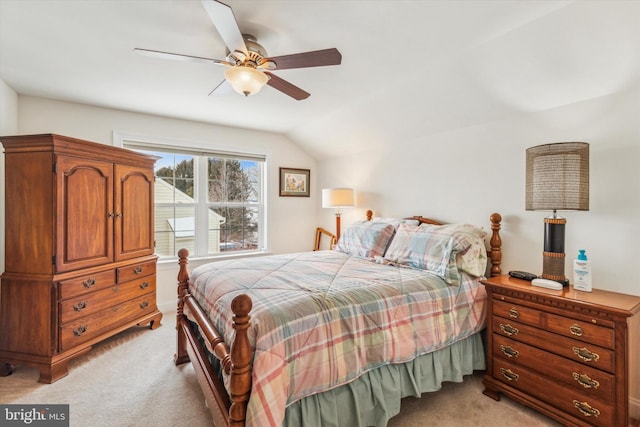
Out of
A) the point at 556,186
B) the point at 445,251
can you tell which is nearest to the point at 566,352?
the point at 445,251

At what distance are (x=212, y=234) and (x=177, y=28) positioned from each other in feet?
8.60

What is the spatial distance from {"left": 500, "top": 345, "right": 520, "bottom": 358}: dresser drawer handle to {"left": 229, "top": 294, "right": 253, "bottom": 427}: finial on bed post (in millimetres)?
1689

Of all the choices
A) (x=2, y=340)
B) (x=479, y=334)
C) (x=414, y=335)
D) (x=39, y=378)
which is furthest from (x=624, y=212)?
(x=2, y=340)

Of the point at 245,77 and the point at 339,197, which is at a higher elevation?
the point at 245,77

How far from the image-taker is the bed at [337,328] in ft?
4.07

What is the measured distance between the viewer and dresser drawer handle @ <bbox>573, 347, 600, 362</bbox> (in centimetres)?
153

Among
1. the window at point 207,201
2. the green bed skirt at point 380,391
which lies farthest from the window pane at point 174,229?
the green bed skirt at point 380,391

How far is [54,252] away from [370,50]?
9.10ft

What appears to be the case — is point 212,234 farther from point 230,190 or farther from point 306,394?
point 306,394

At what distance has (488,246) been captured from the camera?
2484 mm

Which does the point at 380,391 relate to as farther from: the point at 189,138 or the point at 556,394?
the point at 189,138

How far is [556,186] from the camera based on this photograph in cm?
180

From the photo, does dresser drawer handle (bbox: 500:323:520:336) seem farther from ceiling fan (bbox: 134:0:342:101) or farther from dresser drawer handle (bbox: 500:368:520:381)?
ceiling fan (bbox: 134:0:342:101)

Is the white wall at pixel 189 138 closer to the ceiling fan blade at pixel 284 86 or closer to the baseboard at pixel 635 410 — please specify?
the ceiling fan blade at pixel 284 86
